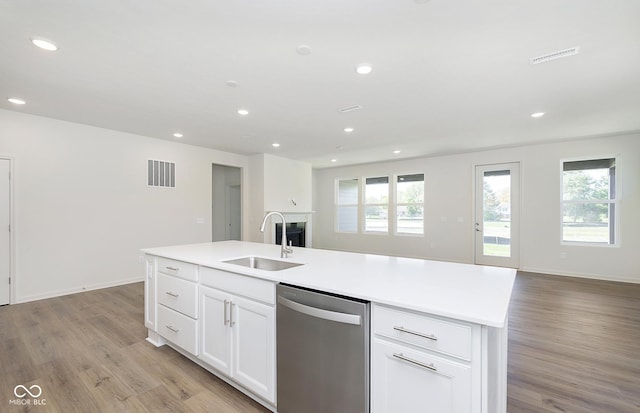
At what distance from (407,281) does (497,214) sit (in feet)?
18.1

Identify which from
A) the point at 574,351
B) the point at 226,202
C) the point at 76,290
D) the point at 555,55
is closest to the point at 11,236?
the point at 76,290

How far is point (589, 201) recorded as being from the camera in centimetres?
509

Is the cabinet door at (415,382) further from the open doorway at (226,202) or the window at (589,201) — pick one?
the open doorway at (226,202)

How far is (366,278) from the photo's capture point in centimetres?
161

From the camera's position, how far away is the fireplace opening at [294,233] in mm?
A: 6891

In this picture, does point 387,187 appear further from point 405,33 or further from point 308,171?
point 405,33

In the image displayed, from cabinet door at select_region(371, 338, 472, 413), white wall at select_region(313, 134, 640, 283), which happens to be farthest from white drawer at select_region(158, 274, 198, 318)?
white wall at select_region(313, 134, 640, 283)

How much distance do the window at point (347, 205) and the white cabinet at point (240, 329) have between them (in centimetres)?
635

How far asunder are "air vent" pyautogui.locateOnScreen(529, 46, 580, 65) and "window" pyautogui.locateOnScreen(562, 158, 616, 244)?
4.06 metres

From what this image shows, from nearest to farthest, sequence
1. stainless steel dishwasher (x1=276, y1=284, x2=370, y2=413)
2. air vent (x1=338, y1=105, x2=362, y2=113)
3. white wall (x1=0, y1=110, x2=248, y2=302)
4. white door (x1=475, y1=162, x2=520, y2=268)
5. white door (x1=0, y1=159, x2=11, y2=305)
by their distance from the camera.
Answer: stainless steel dishwasher (x1=276, y1=284, x2=370, y2=413)
air vent (x1=338, y1=105, x2=362, y2=113)
white door (x1=0, y1=159, x2=11, y2=305)
white wall (x1=0, y1=110, x2=248, y2=302)
white door (x1=475, y1=162, x2=520, y2=268)

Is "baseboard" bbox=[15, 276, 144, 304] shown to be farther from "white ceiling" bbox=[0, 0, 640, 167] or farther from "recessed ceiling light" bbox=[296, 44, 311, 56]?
"recessed ceiling light" bbox=[296, 44, 311, 56]

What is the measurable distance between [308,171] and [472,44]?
5777 mm

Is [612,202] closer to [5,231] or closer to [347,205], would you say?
[347,205]

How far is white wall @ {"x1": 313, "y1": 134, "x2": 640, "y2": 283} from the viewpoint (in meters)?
4.77
